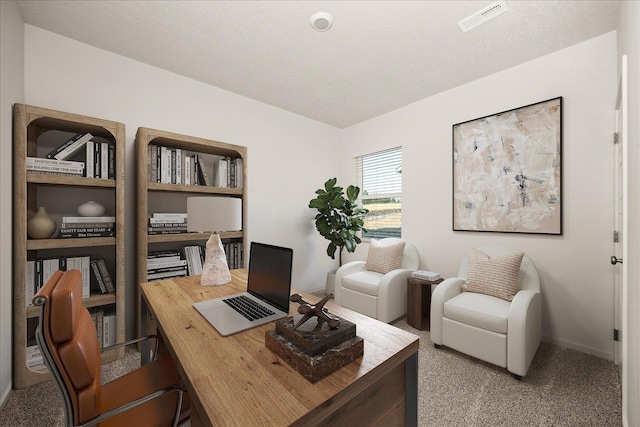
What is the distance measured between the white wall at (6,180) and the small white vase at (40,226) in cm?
14

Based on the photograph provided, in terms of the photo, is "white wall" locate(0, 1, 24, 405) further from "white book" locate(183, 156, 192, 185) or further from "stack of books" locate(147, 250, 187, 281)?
"white book" locate(183, 156, 192, 185)

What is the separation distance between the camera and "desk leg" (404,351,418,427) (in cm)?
99

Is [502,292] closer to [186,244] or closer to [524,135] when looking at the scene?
[524,135]

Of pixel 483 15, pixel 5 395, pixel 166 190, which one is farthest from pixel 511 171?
pixel 5 395

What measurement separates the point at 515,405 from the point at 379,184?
9.40 feet

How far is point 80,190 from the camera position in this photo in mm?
2287

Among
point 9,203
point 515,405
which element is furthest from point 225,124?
point 515,405

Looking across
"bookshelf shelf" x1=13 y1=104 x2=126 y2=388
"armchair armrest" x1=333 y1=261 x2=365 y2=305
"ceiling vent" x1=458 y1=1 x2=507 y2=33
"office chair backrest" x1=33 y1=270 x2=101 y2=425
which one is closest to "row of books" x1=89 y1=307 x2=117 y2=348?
"bookshelf shelf" x1=13 y1=104 x2=126 y2=388

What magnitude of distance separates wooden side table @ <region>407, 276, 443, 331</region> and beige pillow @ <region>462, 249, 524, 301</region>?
398mm

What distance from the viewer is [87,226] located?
2094 mm

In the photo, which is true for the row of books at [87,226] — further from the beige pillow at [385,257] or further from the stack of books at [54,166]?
the beige pillow at [385,257]

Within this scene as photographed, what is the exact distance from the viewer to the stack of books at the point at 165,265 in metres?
2.35

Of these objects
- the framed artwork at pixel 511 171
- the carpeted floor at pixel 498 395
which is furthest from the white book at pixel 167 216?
the framed artwork at pixel 511 171

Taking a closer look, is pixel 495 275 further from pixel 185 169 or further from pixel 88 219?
pixel 88 219
